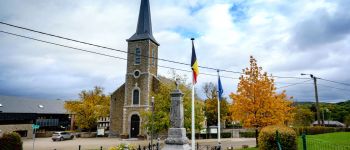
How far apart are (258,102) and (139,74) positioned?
920 inches

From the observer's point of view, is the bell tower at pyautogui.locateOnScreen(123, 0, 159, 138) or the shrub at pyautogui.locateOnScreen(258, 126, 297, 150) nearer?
the shrub at pyautogui.locateOnScreen(258, 126, 297, 150)

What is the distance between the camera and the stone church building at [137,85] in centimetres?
3853

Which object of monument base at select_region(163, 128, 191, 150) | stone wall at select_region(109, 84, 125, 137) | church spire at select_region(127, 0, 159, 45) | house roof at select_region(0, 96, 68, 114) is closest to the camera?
monument base at select_region(163, 128, 191, 150)

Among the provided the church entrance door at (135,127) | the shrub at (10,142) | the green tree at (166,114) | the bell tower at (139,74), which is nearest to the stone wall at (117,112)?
the bell tower at (139,74)

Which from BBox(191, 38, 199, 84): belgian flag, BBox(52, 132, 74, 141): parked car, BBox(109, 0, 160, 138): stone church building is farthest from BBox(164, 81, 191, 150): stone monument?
BBox(52, 132, 74, 141): parked car

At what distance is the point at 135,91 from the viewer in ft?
130

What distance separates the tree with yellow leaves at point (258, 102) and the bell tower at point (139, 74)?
1990 centimetres

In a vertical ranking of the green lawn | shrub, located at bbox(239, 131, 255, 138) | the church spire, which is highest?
the church spire

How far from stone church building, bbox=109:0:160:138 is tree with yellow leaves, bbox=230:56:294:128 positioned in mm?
19911

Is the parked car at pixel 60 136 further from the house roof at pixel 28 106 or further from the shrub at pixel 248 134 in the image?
the shrub at pixel 248 134

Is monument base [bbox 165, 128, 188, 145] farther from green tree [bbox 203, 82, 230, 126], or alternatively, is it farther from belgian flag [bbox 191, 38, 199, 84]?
green tree [bbox 203, 82, 230, 126]

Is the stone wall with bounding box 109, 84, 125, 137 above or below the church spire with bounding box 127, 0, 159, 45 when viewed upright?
below

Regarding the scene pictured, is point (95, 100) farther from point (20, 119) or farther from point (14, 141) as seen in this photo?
point (14, 141)

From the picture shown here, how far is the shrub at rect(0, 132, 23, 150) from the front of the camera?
58.0 feet
